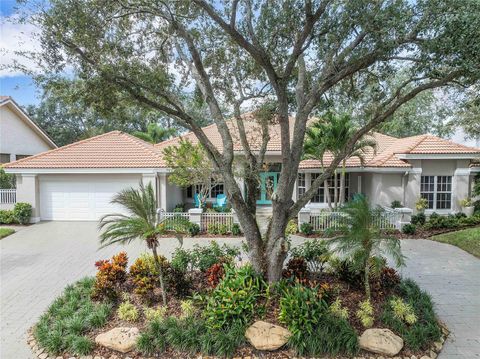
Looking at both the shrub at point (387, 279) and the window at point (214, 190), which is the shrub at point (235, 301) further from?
the window at point (214, 190)

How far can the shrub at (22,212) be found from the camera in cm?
1605

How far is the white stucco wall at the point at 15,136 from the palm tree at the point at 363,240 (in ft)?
79.3

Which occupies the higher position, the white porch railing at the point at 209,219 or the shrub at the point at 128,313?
the white porch railing at the point at 209,219

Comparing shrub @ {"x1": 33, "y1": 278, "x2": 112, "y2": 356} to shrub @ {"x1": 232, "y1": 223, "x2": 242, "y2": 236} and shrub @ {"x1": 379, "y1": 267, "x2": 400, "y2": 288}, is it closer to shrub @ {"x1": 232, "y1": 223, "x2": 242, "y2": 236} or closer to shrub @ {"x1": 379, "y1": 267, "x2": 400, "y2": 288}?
shrub @ {"x1": 379, "y1": 267, "x2": 400, "y2": 288}

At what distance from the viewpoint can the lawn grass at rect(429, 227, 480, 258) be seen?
1170 centimetres

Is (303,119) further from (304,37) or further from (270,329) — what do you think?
(270,329)

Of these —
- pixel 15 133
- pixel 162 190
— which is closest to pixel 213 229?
pixel 162 190

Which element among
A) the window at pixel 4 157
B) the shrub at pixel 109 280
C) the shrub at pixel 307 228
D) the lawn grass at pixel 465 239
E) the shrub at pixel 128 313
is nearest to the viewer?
the shrub at pixel 128 313

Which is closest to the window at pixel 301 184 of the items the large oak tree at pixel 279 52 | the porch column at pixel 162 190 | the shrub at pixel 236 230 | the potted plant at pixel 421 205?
the potted plant at pixel 421 205

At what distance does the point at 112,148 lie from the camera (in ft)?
59.8

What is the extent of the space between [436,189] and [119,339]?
1729cm

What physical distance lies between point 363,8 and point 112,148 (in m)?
Result: 15.6

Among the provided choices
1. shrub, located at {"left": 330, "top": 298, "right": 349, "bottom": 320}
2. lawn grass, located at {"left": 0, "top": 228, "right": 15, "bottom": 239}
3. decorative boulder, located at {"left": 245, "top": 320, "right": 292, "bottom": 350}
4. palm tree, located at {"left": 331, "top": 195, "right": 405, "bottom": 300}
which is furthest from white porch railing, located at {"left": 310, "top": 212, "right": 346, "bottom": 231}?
lawn grass, located at {"left": 0, "top": 228, "right": 15, "bottom": 239}

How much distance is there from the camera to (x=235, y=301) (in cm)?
574
